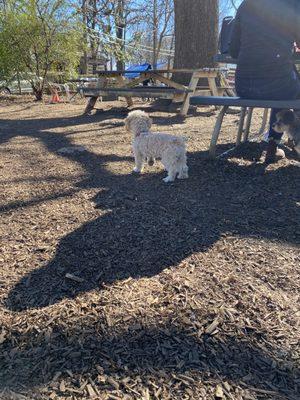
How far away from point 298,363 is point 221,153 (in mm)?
3799

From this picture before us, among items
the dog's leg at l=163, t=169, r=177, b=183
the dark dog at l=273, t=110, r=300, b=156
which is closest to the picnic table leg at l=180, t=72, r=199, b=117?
the dark dog at l=273, t=110, r=300, b=156

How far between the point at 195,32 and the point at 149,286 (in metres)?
8.75

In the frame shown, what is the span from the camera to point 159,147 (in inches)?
160

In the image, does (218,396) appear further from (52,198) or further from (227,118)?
(227,118)

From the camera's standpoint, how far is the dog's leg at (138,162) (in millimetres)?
4267

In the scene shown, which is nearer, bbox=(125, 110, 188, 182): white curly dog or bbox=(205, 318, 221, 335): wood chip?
bbox=(205, 318, 221, 335): wood chip

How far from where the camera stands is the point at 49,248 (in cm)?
263

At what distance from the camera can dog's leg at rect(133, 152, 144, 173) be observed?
4.27m

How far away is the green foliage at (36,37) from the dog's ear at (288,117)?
399 inches

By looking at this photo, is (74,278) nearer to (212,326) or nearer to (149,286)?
(149,286)

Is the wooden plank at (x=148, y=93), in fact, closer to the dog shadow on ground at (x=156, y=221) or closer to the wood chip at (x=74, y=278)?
the dog shadow on ground at (x=156, y=221)

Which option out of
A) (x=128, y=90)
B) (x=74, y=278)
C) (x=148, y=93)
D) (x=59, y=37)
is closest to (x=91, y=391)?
(x=74, y=278)

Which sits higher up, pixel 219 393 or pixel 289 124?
pixel 289 124

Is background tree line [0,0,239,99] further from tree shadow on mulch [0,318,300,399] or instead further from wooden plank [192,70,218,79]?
tree shadow on mulch [0,318,300,399]
